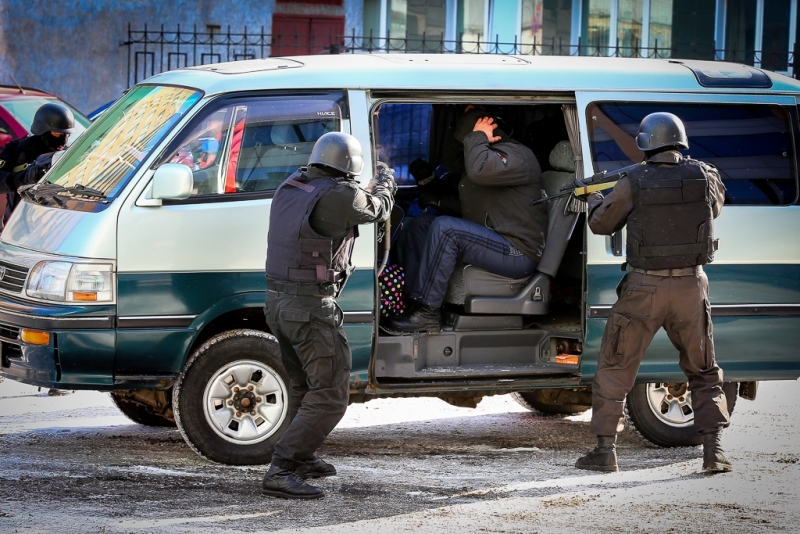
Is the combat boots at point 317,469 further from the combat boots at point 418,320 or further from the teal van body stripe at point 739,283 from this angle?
the teal van body stripe at point 739,283

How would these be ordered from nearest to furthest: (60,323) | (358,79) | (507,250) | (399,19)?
(60,323)
(358,79)
(507,250)
(399,19)

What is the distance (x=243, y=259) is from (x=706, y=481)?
2.65m

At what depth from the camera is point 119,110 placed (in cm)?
750

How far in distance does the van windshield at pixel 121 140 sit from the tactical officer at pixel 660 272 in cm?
227

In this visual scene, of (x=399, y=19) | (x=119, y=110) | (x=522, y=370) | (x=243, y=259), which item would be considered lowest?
(x=522, y=370)

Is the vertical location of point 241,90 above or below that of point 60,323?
above

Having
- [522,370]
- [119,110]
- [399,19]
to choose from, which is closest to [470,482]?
[522,370]

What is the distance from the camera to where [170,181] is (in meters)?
6.64

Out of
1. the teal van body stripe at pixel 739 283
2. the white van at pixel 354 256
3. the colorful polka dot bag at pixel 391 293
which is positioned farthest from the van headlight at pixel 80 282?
the teal van body stripe at pixel 739 283

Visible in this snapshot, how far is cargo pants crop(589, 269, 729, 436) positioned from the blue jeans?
2.66 feet

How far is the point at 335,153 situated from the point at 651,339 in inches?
78.2

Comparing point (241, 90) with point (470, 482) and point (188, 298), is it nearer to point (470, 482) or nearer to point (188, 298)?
point (188, 298)

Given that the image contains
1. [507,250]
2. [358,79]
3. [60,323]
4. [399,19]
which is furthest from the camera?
[399,19]

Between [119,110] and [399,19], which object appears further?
[399,19]
